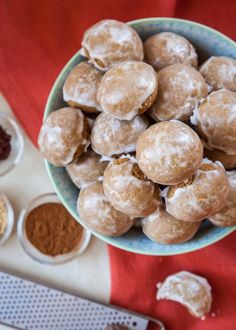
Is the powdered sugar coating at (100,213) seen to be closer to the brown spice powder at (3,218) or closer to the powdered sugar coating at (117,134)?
the powdered sugar coating at (117,134)

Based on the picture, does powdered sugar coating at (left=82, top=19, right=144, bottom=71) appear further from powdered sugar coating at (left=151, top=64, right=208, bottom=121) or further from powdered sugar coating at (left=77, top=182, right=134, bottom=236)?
powdered sugar coating at (left=77, top=182, right=134, bottom=236)

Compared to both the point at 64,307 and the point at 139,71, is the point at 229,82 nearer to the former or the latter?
the point at 139,71

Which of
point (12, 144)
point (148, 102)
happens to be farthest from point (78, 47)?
Answer: point (148, 102)

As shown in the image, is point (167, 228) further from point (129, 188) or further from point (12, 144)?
point (12, 144)

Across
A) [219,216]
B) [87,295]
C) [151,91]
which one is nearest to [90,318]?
[87,295]

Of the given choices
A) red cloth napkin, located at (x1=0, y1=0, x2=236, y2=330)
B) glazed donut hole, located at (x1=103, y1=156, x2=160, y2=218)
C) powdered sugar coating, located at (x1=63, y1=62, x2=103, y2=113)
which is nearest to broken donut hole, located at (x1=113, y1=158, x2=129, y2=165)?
glazed donut hole, located at (x1=103, y1=156, x2=160, y2=218)

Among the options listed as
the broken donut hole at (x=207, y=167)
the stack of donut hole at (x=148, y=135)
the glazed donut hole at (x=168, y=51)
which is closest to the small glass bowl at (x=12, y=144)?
the stack of donut hole at (x=148, y=135)
